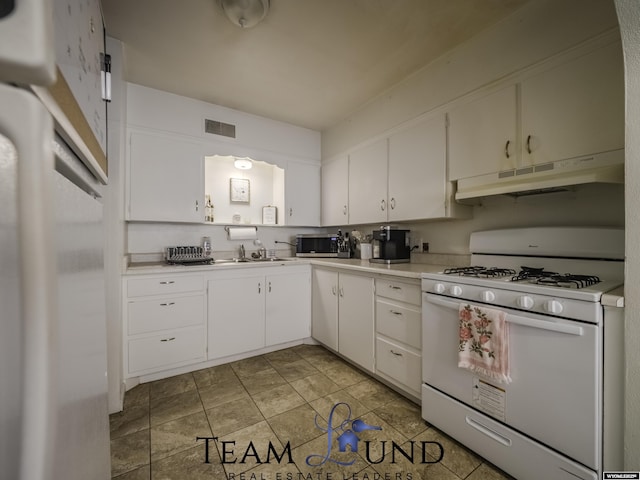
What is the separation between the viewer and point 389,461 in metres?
1.44

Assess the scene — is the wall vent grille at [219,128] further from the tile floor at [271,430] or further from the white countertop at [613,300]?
the white countertop at [613,300]

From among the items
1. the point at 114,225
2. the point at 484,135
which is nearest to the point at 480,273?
the point at 484,135

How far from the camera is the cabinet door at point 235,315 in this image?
2461 mm

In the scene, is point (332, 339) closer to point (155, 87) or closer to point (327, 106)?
point (327, 106)

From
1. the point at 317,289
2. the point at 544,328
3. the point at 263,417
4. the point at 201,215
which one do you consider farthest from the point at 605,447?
Answer: the point at 201,215

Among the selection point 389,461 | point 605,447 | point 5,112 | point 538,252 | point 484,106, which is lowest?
point 389,461

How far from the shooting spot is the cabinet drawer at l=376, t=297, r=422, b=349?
1851mm

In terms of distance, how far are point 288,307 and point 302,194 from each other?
1427 mm

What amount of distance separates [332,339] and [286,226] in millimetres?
1514

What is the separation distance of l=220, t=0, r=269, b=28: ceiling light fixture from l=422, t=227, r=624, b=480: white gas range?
6.35 ft

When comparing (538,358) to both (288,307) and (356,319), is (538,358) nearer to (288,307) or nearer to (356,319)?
(356,319)

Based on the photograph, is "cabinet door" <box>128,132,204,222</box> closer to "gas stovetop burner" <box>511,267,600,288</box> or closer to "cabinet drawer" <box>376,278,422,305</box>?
"cabinet drawer" <box>376,278,422,305</box>

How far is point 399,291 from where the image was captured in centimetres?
198

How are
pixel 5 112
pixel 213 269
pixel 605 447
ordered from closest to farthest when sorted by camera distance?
1. pixel 5 112
2. pixel 605 447
3. pixel 213 269
